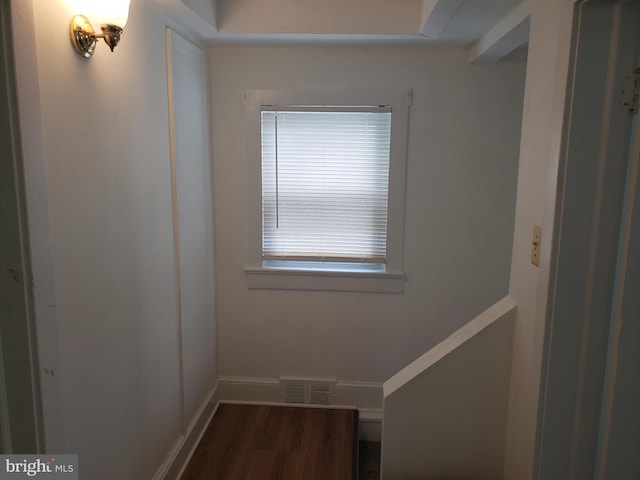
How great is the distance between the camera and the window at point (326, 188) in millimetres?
2648

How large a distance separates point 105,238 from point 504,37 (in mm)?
1823

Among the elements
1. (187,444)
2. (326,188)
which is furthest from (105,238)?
(326,188)

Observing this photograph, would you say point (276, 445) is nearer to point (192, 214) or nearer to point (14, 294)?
point (192, 214)

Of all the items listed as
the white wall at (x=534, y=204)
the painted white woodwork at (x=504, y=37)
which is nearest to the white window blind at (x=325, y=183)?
the painted white woodwork at (x=504, y=37)

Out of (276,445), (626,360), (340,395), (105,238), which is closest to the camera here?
(626,360)

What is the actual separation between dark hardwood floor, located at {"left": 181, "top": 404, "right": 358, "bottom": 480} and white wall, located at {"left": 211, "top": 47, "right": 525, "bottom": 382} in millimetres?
267

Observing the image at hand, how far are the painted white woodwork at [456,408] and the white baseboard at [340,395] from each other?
1258 millimetres

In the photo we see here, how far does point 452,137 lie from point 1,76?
2.22m

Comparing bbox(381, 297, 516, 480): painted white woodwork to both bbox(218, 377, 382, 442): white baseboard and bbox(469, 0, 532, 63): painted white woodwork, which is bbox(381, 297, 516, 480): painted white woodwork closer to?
bbox(469, 0, 532, 63): painted white woodwork

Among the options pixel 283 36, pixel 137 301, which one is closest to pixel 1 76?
pixel 137 301

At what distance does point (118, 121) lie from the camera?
163 centimetres

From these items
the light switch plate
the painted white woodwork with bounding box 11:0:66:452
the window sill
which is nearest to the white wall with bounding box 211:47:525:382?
the window sill

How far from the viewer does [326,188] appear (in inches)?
108

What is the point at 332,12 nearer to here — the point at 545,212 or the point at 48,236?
the point at 545,212
